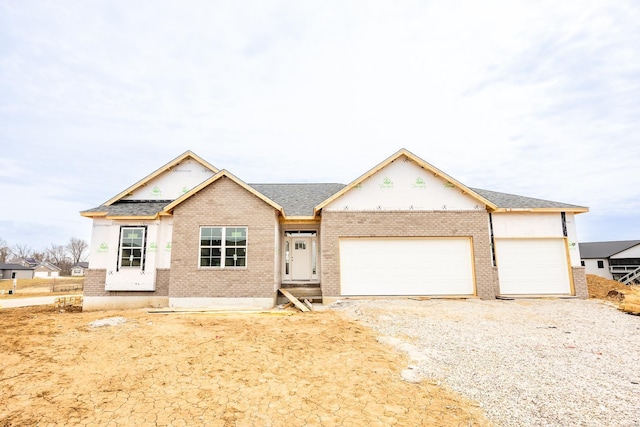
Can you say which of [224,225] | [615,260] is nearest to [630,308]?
[224,225]

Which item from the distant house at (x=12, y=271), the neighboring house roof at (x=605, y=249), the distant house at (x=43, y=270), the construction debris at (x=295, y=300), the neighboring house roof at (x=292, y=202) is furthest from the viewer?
the distant house at (x=43, y=270)

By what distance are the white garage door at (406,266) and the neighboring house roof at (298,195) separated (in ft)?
8.92

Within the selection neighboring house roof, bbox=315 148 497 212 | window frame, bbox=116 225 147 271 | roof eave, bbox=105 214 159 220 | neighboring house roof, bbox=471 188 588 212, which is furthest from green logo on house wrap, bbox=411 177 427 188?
window frame, bbox=116 225 147 271

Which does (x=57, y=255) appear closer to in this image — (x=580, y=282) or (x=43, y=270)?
(x=43, y=270)

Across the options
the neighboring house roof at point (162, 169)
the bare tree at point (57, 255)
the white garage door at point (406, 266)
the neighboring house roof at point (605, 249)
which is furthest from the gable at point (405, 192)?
the bare tree at point (57, 255)

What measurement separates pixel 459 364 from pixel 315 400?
9.95ft

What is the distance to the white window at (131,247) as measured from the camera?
13.4 metres

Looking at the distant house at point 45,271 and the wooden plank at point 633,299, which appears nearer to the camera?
the wooden plank at point 633,299

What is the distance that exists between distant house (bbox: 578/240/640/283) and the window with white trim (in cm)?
4004

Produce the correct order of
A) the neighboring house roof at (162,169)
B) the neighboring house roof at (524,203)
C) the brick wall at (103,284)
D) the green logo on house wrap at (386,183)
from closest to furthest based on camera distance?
1. the brick wall at (103,284)
2. the neighboring house roof at (524,203)
3. the green logo on house wrap at (386,183)
4. the neighboring house roof at (162,169)

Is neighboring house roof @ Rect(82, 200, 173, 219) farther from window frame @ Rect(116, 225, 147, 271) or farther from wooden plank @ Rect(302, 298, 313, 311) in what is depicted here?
wooden plank @ Rect(302, 298, 313, 311)

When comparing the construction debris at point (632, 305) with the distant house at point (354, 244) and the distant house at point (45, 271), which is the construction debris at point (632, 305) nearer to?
the distant house at point (354, 244)

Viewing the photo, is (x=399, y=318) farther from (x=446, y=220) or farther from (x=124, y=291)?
(x=124, y=291)

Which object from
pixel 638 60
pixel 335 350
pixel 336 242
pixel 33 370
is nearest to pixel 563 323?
pixel 335 350
